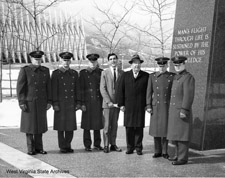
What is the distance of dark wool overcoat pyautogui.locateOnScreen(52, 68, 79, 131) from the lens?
700cm

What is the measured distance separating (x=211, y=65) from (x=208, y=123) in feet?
3.75

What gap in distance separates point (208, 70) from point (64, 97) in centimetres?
287

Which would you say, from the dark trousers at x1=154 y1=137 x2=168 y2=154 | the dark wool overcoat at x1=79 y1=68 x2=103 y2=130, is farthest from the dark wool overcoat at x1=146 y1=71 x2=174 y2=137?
the dark wool overcoat at x1=79 y1=68 x2=103 y2=130

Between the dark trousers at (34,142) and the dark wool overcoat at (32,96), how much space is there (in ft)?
0.45

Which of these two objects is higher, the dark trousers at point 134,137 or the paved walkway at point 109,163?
the dark trousers at point 134,137

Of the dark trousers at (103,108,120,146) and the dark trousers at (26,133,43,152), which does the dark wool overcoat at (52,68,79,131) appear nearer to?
the dark trousers at (26,133,43,152)

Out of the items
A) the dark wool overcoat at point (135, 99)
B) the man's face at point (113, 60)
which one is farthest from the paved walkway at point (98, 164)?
the man's face at point (113, 60)

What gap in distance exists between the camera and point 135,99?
22.4 ft

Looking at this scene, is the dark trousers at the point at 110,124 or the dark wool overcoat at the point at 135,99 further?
the dark trousers at the point at 110,124

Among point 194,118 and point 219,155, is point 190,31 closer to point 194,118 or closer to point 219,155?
point 194,118

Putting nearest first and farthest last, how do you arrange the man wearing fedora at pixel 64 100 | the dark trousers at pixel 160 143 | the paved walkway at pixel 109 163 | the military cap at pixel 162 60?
1. the paved walkway at pixel 109 163
2. the military cap at pixel 162 60
3. the dark trousers at pixel 160 143
4. the man wearing fedora at pixel 64 100

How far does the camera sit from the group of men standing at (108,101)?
616cm

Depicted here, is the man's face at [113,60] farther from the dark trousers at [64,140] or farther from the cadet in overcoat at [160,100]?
the dark trousers at [64,140]

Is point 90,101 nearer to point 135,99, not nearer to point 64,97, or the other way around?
point 64,97
